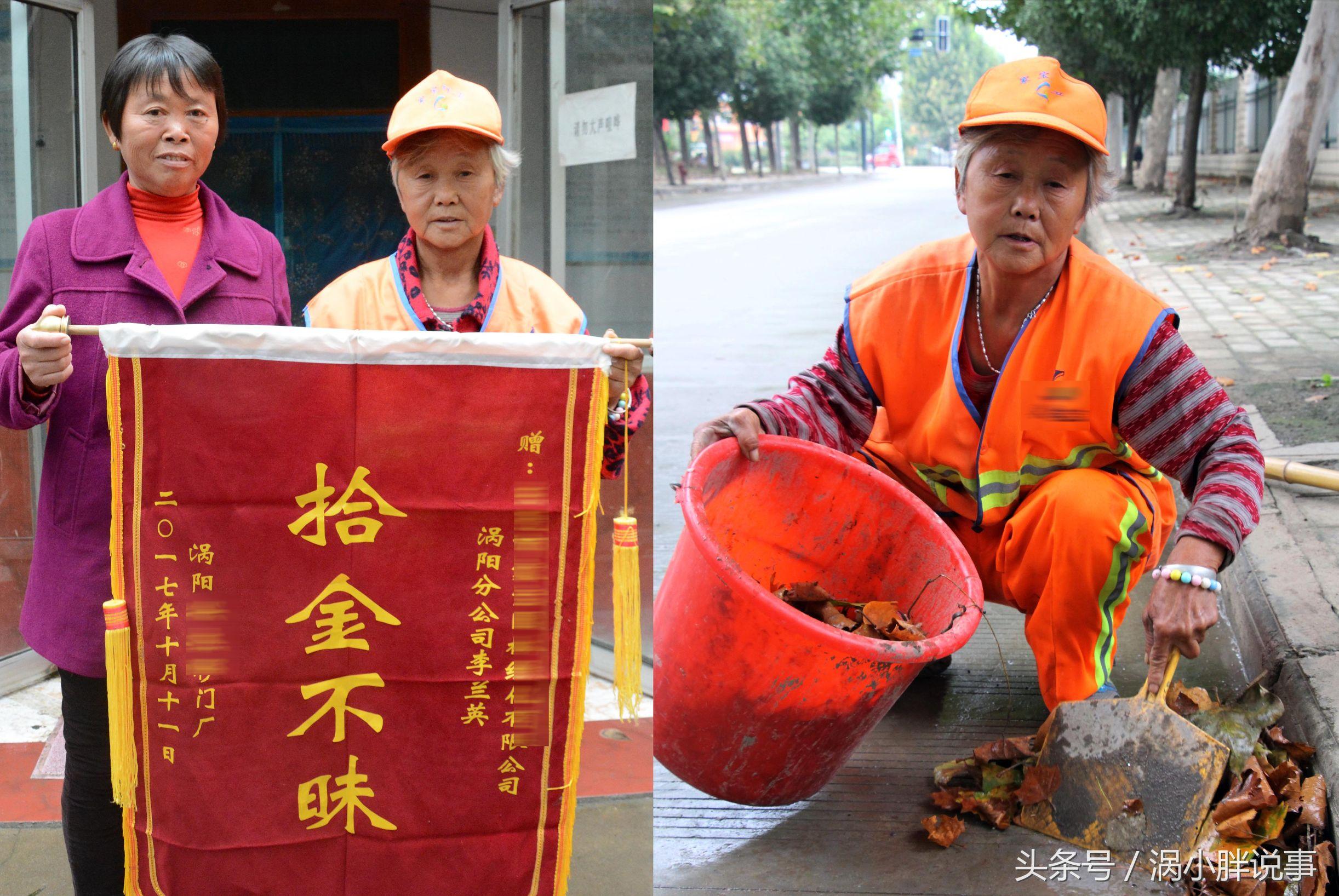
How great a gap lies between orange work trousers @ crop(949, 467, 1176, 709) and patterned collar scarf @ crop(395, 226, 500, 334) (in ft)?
3.82

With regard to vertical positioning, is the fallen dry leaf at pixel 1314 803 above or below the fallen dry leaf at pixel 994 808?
above

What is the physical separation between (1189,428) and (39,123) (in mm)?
2942

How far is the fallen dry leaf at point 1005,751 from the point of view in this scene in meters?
2.44

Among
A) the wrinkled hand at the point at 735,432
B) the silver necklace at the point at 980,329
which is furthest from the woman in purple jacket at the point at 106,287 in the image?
the silver necklace at the point at 980,329

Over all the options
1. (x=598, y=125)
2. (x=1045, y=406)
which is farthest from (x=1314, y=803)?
(x=598, y=125)

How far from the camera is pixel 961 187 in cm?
244

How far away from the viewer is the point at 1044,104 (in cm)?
220

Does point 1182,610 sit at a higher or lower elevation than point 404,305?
lower

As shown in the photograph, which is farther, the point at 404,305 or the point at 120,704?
the point at 404,305

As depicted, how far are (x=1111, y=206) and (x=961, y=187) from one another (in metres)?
17.3

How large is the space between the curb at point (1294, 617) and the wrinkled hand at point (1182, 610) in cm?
42

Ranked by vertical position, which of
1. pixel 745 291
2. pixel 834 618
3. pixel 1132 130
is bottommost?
pixel 834 618

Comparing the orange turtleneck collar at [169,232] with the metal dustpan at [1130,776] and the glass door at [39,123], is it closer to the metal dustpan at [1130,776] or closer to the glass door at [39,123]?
the glass door at [39,123]

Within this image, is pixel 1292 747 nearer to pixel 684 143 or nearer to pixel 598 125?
pixel 598 125
